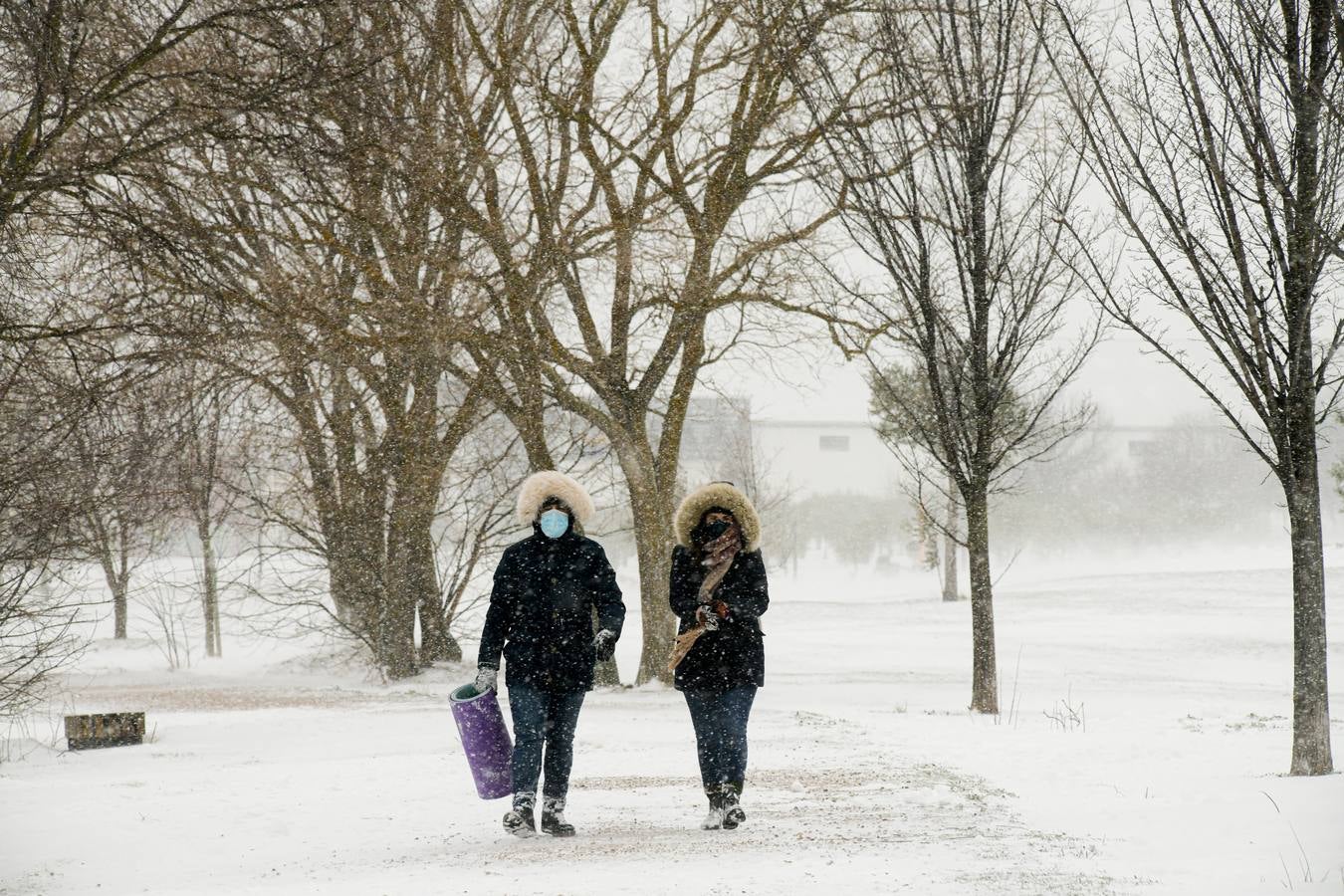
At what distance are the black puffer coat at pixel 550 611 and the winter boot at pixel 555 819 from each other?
1.83ft

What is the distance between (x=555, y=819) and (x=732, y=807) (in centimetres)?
89

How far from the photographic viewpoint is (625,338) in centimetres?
1586

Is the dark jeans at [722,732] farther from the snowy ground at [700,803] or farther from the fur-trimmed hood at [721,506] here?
the fur-trimmed hood at [721,506]

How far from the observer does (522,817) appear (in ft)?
20.0

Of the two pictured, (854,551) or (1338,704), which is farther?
(854,551)

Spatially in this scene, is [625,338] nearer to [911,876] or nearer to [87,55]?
[87,55]

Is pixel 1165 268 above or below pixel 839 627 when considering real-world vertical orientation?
above

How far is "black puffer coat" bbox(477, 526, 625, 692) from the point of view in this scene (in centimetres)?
626

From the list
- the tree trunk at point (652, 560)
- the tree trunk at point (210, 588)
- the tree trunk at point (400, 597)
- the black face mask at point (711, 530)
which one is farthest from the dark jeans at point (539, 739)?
the tree trunk at point (210, 588)

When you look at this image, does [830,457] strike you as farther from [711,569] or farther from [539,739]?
[539,739]

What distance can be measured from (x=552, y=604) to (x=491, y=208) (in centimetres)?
1011

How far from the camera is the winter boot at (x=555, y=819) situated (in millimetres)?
6053

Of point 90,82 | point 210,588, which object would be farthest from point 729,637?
point 210,588

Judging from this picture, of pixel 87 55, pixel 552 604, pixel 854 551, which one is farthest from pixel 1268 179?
pixel 854 551
